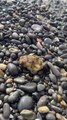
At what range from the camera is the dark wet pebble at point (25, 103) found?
3240mm

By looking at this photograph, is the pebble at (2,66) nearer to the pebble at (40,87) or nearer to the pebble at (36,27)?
the pebble at (40,87)

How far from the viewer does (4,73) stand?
3.71 meters

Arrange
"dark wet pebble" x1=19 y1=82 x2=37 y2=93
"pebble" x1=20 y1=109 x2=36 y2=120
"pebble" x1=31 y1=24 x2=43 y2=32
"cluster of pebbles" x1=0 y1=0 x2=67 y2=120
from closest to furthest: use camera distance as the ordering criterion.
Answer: "pebble" x1=20 y1=109 x2=36 y2=120, "cluster of pebbles" x1=0 y1=0 x2=67 y2=120, "dark wet pebble" x1=19 y1=82 x2=37 y2=93, "pebble" x1=31 y1=24 x2=43 y2=32

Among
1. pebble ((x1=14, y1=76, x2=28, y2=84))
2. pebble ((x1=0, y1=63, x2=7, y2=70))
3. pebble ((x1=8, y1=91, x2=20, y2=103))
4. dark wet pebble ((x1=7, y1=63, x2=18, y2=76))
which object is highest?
pebble ((x1=0, y1=63, x2=7, y2=70))

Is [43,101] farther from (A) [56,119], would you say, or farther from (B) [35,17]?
(B) [35,17]

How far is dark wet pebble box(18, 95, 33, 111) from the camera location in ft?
10.6

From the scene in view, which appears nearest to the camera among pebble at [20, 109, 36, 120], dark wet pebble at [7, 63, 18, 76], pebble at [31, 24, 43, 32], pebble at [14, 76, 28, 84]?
pebble at [20, 109, 36, 120]

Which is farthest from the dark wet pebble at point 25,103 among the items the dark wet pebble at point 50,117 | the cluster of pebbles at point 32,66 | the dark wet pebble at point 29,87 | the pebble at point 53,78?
the pebble at point 53,78

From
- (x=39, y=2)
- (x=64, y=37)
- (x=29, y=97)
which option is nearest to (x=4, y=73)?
(x=29, y=97)

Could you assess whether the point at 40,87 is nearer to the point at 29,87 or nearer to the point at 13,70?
the point at 29,87

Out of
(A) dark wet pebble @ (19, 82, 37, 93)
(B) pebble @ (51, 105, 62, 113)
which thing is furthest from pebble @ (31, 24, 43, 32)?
(B) pebble @ (51, 105, 62, 113)

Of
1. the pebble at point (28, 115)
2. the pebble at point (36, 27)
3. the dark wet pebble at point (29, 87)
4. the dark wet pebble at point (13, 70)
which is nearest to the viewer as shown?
the pebble at point (28, 115)

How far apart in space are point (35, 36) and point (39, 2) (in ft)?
5.65

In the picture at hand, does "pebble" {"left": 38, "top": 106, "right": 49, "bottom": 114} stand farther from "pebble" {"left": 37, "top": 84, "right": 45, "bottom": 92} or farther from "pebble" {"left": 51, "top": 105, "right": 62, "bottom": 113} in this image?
"pebble" {"left": 37, "top": 84, "right": 45, "bottom": 92}
